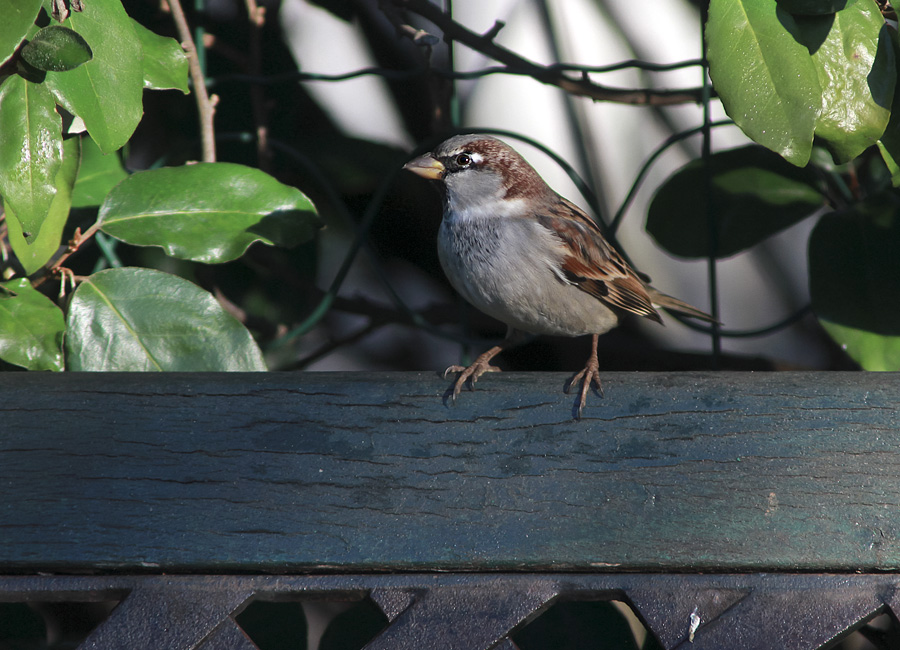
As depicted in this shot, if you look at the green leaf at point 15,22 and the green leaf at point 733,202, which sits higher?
the green leaf at point 15,22

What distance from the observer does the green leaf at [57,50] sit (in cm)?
107

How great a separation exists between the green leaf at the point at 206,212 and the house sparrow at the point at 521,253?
14.9 inches

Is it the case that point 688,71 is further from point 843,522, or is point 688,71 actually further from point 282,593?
point 282,593

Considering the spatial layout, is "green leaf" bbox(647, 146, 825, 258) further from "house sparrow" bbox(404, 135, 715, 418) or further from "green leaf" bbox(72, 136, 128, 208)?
"green leaf" bbox(72, 136, 128, 208)

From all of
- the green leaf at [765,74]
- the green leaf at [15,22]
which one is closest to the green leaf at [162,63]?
the green leaf at [15,22]

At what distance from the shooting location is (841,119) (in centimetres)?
114

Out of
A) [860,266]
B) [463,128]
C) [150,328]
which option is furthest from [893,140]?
[150,328]

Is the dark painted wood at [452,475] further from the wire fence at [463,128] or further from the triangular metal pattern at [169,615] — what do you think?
the wire fence at [463,128]

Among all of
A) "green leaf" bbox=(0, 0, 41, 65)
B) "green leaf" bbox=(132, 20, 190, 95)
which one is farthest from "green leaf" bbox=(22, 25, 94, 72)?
"green leaf" bbox=(132, 20, 190, 95)

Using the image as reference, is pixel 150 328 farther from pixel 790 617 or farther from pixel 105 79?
pixel 790 617

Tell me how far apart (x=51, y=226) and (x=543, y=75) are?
3.64 feet

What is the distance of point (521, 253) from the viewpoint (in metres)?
1.67

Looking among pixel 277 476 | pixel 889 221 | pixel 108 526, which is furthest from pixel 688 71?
pixel 108 526

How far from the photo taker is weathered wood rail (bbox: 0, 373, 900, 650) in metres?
0.94
